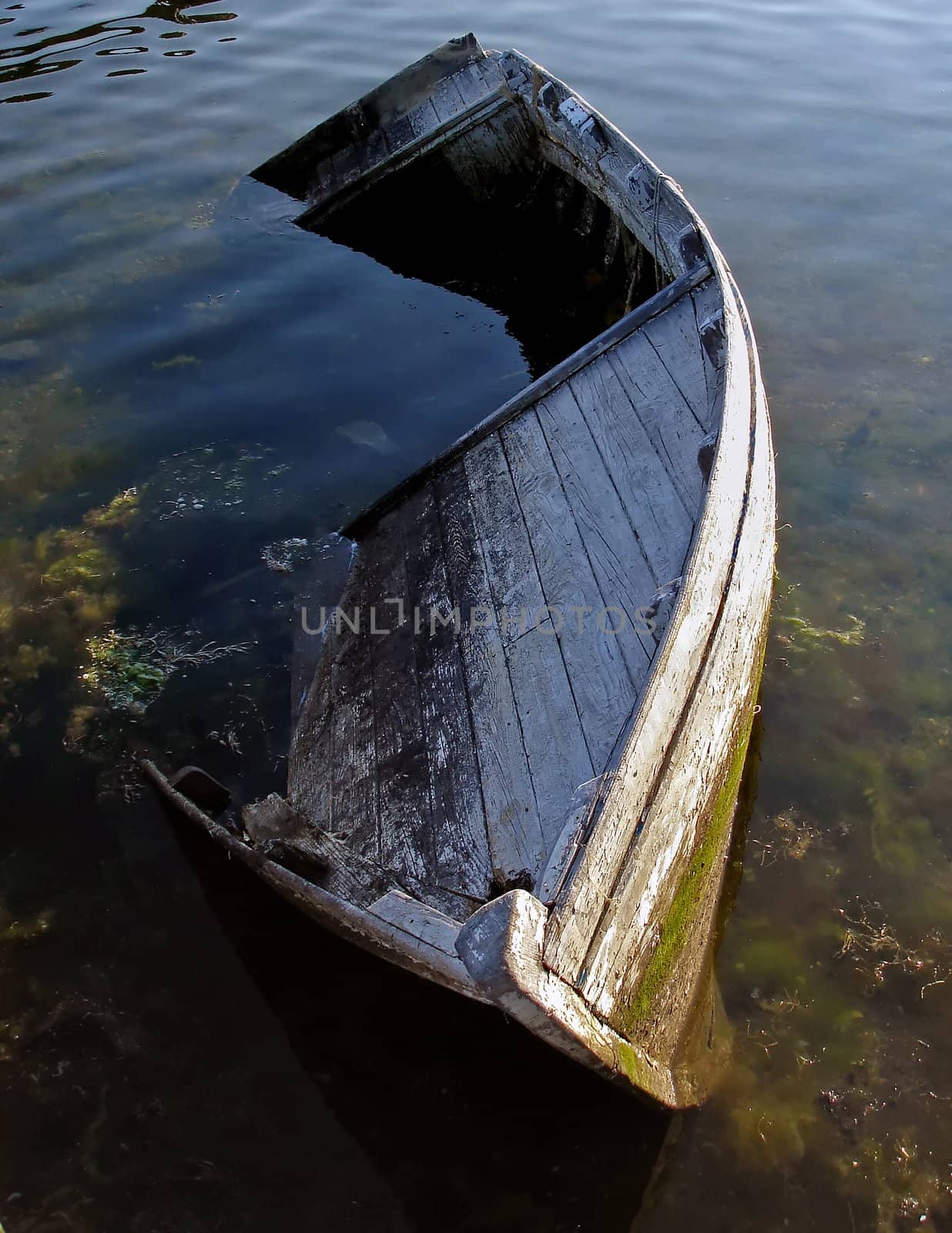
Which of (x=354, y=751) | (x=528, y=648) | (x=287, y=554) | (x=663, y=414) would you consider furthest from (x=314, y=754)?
(x=663, y=414)

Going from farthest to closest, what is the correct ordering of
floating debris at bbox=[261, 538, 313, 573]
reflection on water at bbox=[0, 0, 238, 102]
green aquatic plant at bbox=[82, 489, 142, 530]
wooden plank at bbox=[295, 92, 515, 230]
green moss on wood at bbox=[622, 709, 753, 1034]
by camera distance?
reflection on water at bbox=[0, 0, 238, 102]
wooden plank at bbox=[295, 92, 515, 230]
green aquatic plant at bbox=[82, 489, 142, 530]
floating debris at bbox=[261, 538, 313, 573]
green moss on wood at bbox=[622, 709, 753, 1034]

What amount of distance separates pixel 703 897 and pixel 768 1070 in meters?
0.61

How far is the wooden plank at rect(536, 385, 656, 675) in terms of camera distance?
10.5ft

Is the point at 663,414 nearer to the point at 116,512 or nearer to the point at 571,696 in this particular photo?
the point at 571,696

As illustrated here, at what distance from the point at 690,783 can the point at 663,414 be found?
1.96 metres

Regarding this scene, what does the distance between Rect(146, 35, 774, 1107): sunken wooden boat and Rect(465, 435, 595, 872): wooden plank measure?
0.4 inches

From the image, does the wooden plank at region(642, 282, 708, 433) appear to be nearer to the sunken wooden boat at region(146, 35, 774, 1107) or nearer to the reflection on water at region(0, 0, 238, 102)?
the sunken wooden boat at region(146, 35, 774, 1107)

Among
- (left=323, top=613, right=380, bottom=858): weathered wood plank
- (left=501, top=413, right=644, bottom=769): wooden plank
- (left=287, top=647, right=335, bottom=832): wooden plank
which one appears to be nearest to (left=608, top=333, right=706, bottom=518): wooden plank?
(left=501, top=413, right=644, bottom=769): wooden plank

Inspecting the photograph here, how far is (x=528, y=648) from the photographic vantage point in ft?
11.4

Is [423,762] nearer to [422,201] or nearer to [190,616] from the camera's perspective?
[190,616]

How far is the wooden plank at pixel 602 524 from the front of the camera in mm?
3211

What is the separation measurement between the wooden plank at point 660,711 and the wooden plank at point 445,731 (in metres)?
0.58

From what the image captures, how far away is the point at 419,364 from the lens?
23.0ft

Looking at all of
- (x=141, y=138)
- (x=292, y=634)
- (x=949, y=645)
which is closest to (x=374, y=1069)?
(x=292, y=634)
